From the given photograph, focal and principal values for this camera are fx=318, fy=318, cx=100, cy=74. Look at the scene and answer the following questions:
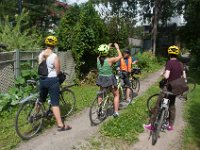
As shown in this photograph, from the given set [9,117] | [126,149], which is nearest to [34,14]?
[9,117]

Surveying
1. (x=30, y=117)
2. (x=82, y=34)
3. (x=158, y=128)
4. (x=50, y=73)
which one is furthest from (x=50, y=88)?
(x=82, y=34)

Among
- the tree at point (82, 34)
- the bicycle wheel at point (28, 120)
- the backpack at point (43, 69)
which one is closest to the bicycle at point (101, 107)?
the bicycle wheel at point (28, 120)

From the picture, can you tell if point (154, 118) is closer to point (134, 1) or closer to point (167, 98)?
point (167, 98)

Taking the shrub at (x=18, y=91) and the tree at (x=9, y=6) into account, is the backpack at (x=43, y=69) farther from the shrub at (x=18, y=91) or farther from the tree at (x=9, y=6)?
the tree at (x=9, y=6)

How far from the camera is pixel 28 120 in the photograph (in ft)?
20.9

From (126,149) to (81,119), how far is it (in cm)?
214

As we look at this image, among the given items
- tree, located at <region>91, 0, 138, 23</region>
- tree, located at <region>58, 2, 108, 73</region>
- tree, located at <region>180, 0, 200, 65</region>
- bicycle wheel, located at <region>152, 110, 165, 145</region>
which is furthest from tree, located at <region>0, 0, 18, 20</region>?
bicycle wheel, located at <region>152, 110, 165, 145</region>

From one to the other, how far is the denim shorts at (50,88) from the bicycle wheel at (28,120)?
279 mm

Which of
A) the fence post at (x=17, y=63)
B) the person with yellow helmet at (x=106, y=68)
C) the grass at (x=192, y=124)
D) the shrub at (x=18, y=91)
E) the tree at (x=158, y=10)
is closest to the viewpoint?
the grass at (x=192, y=124)

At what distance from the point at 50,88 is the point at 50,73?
0.31 meters

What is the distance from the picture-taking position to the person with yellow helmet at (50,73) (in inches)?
252

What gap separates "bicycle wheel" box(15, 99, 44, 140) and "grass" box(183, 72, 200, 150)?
3035 mm

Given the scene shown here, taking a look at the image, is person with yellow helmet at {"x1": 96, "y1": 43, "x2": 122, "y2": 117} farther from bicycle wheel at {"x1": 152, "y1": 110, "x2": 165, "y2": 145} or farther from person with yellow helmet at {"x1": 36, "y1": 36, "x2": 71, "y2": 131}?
Result: bicycle wheel at {"x1": 152, "y1": 110, "x2": 165, "y2": 145}

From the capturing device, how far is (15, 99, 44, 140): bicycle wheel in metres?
6.23
